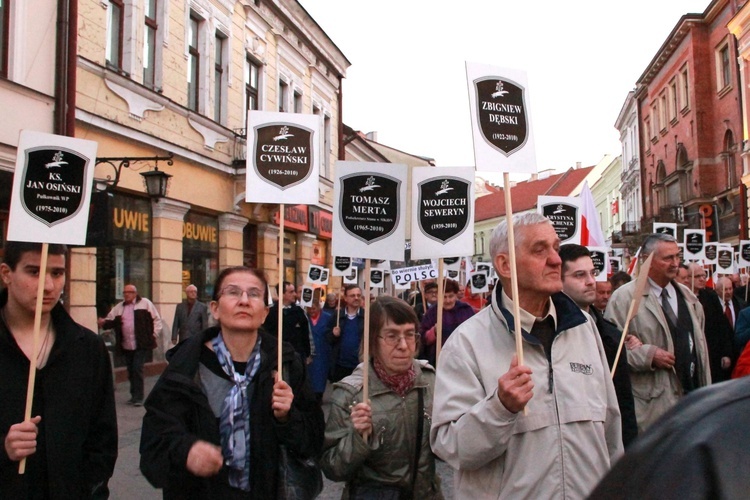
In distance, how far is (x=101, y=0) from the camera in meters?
12.8

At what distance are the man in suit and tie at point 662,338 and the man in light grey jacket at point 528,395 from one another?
71.5 inches

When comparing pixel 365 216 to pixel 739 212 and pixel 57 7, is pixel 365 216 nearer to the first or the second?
pixel 57 7

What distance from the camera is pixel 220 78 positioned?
17891 millimetres

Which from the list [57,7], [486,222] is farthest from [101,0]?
[486,222]

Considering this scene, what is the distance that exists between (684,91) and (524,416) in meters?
39.4

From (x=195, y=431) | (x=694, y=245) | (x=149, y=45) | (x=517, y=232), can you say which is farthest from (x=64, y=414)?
(x=149, y=45)

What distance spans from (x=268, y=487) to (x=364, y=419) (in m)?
0.54

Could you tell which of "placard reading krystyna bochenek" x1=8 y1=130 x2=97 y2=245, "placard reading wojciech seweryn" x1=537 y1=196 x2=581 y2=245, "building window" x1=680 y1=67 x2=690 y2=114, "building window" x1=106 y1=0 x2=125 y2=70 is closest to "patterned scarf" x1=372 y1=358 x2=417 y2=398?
"placard reading krystyna bochenek" x1=8 y1=130 x2=97 y2=245

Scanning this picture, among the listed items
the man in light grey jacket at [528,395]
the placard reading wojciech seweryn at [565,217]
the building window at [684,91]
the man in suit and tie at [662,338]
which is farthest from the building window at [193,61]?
the building window at [684,91]

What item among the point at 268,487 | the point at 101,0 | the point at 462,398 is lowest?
the point at 268,487

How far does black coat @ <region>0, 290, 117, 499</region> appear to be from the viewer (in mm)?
3025

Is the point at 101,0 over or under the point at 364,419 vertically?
over

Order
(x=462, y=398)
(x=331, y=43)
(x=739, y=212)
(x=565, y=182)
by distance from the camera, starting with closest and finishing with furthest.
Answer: (x=462, y=398) → (x=331, y=43) → (x=739, y=212) → (x=565, y=182)

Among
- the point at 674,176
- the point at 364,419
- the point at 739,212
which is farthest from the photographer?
the point at 674,176
